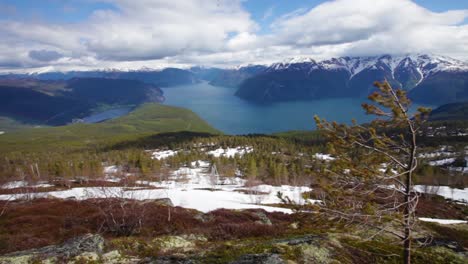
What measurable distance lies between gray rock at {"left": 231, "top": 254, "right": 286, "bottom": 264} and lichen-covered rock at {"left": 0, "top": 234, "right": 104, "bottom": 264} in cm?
533

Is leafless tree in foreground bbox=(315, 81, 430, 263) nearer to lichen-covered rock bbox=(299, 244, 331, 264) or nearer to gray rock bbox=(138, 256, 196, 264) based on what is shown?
lichen-covered rock bbox=(299, 244, 331, 264)

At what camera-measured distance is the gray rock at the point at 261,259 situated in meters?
8.16

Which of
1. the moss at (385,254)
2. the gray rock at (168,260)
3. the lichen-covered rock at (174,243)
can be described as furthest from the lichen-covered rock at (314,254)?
the lichen-covered rock at (174,243)

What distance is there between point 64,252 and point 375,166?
10.5m

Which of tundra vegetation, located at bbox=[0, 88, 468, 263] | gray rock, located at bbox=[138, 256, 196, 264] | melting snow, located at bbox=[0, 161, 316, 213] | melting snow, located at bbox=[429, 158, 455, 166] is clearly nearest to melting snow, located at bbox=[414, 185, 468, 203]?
melting snow, located at bbox=[0, 161, 316, 213]

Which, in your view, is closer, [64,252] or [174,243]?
[64,252]

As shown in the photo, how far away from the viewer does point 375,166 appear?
7.31 m

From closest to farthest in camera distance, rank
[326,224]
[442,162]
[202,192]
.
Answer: [326,224]
[202,192]
[442,162]

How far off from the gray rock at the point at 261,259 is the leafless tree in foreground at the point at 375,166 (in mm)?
2275

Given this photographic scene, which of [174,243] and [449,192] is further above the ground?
[174,243]

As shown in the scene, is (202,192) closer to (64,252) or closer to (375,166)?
(64,252)

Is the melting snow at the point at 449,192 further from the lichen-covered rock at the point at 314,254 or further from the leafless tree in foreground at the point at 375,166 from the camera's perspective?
the leafless tree in foreground at the point at 375,166

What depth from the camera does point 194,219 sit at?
21.0 metres

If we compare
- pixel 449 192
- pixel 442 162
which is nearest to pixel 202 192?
pixel 449 192
